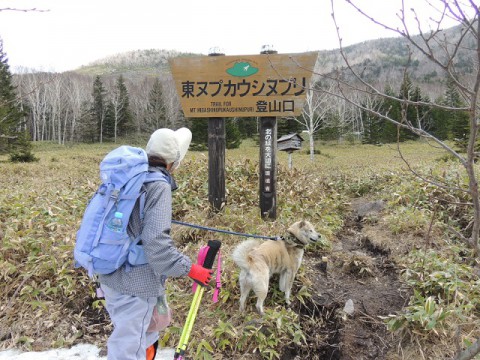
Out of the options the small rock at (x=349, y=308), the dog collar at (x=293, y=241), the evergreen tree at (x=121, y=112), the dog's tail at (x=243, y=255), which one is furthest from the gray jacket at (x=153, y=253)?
the evergreen tree at (x=121, y=112)

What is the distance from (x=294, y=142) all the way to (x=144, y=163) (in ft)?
32.5

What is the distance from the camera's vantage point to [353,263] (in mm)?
Answer: 5121

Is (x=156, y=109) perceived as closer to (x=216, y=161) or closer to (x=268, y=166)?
(x=216, y=161)

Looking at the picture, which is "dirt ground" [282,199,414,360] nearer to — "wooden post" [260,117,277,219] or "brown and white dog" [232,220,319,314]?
"brown and white dog" [232,220,319,314]

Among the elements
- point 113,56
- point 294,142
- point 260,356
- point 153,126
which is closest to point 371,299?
point 260,356

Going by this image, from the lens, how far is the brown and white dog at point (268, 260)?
12.6 ft

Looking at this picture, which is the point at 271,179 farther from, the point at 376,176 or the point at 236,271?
the point at 376,176

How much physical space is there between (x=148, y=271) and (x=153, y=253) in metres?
0.24

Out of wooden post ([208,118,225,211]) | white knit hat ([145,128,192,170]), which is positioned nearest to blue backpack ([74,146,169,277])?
white knit hat ([145,128,192,170])

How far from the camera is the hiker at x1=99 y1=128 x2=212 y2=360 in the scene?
2.32 metres

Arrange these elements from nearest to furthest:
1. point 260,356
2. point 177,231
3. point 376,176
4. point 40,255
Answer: point 260,356
point 40,255
point 177,231
point 376,176

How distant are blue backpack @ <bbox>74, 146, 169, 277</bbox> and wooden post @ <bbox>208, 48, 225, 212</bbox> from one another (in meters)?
4.07

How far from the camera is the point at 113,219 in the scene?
2293 millimetres

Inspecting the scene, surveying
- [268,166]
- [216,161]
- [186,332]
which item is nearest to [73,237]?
[216,161]
